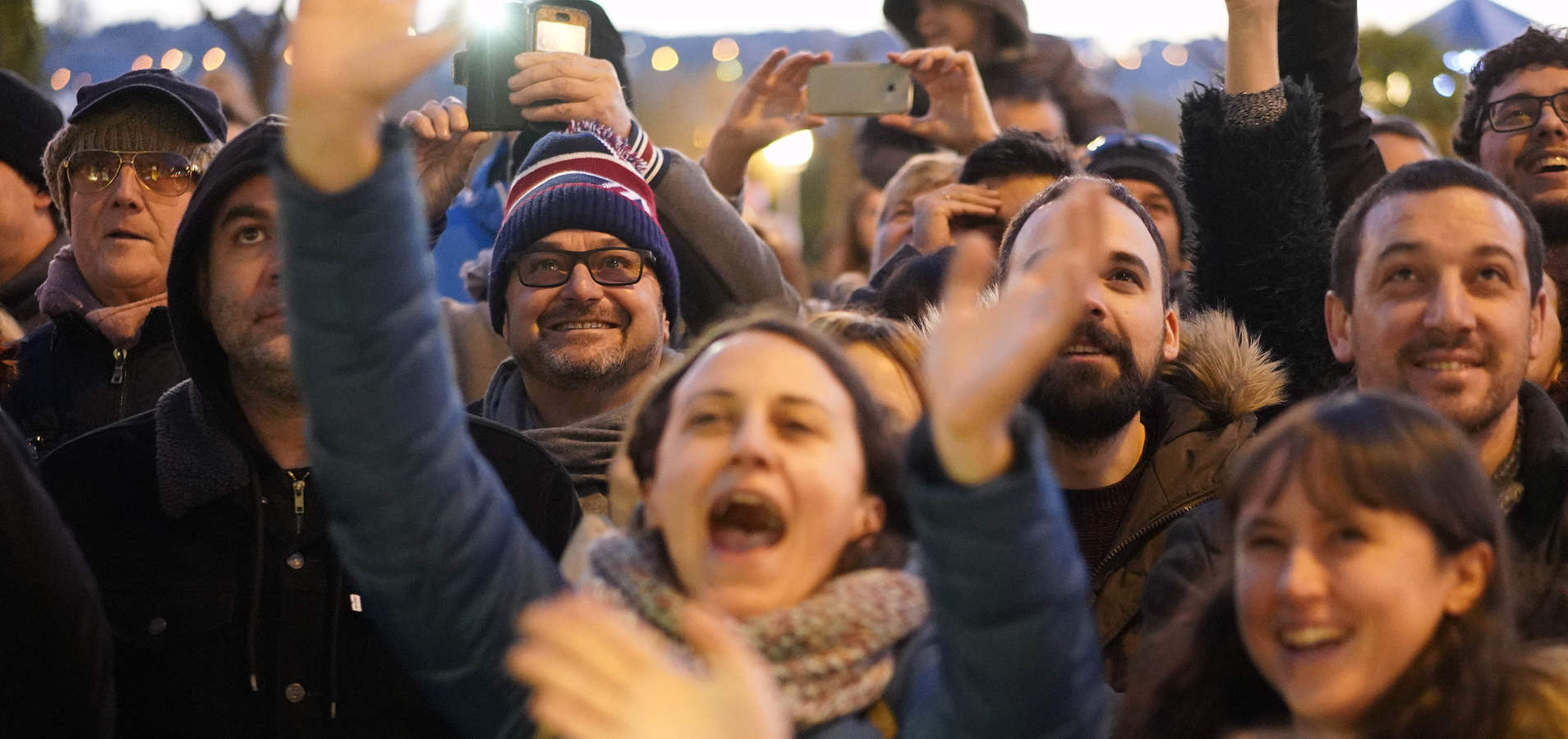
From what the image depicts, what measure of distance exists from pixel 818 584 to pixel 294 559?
3.96 feet

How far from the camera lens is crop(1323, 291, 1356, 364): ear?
11.6 ft

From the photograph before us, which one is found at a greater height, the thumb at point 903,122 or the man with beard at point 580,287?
the thumb at point 903,122

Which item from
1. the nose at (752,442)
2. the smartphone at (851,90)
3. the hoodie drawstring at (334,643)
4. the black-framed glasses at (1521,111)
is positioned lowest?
the hoodie drawstring at (334,643)

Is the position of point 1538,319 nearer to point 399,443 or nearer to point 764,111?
point 399,443

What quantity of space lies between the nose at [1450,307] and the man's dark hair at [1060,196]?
0.68 meters

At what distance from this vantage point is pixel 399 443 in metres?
2.32

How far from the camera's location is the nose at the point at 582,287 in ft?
13.7

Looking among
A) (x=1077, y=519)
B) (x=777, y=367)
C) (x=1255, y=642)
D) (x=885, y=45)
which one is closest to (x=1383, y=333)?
(x=1077, y=519)

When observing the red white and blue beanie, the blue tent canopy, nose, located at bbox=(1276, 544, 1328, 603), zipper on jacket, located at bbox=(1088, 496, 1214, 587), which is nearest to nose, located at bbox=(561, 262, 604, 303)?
the red white and blue beanie

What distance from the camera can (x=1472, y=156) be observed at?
4707mm

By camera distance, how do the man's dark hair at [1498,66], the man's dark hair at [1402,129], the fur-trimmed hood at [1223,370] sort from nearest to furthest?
1. the fur-trimmed hood at [1223,370]
2. the man's dark hair at [1498,66]
3. the man's dark hair at [1402,129]

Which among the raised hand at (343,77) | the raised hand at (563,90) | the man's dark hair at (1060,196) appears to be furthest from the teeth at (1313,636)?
the raised hand at (563,90)

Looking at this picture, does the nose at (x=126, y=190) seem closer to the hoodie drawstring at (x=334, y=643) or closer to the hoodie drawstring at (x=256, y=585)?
the hoodie drawstring at (x=256, y=585)

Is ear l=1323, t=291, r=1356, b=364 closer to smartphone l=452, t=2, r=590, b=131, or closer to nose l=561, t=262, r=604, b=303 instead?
nose l=561, t=262, r=604, b=303
